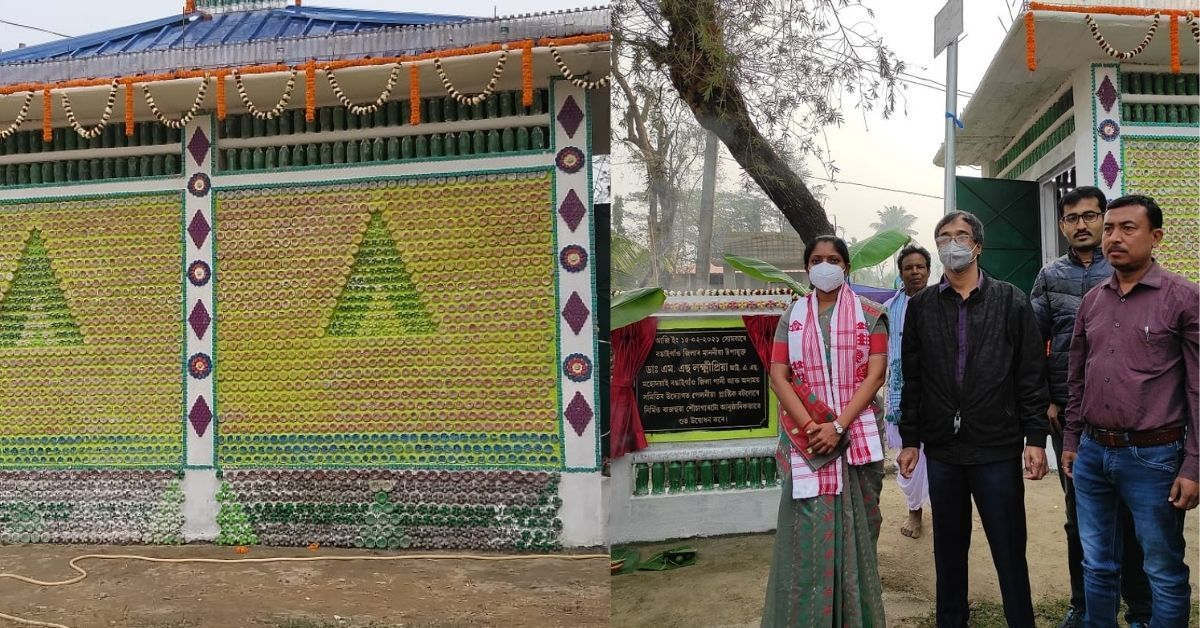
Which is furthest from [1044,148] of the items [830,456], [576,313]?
[830,456]

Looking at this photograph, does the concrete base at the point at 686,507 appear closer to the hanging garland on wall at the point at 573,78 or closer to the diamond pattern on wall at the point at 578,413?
the diamond pattern on wall at the point at 578,413

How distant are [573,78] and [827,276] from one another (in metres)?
2.38

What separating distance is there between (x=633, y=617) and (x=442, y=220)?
8.81ft

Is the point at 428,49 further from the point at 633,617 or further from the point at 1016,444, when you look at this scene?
the point at 1016,444

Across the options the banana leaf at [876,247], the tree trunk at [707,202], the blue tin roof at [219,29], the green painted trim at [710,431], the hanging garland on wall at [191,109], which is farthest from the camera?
the blue tin roof at [219,29]

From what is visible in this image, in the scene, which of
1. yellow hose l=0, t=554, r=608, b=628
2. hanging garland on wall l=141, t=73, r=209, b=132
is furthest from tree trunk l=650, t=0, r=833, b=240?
hanging garland on wall l=141, t=73, r=209, b=132

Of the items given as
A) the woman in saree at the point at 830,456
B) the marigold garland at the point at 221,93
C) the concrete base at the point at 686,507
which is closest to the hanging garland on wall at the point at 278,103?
the marigold garland at the point at 221,93

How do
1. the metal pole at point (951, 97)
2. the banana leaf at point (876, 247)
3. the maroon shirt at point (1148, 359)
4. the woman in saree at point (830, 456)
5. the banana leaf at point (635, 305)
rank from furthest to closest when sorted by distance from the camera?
the banana leaf at point (635, 305) < the banana leaf at point (876, 247) < the metal pole at point (951, 97) < the woman in saree at point (830, 456) < the maroon shirt at point (1148, 359)

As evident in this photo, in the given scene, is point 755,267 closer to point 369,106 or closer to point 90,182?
point 369,106

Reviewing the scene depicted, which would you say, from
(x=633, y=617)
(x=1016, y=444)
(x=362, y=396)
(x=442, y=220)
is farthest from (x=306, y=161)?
A: (x=1016, y=444)

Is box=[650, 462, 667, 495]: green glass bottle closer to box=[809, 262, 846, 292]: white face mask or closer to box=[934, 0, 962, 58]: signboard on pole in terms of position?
box=[809, 262, 846, 292]: white face mask

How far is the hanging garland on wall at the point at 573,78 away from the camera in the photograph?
177 inches

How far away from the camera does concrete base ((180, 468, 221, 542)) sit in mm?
5340

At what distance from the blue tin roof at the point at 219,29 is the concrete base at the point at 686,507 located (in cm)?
303
